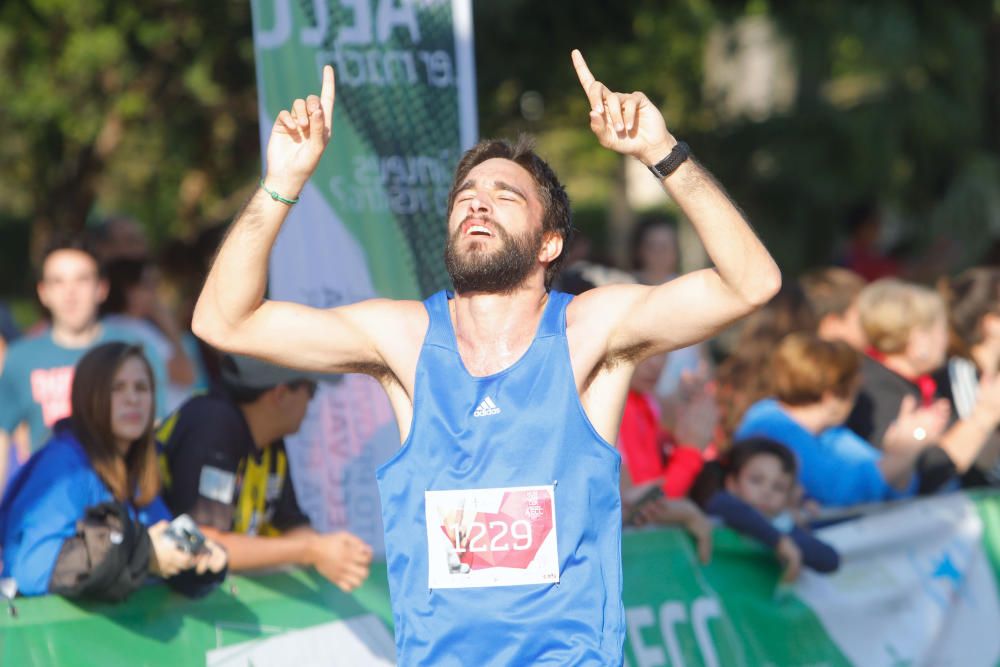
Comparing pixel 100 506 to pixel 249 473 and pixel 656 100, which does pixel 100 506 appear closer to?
pixel 249 473

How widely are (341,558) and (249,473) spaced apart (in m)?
0.49

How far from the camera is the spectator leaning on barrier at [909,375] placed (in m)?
6.69

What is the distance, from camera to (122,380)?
4.69 meters

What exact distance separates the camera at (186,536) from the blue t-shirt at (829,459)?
270cm

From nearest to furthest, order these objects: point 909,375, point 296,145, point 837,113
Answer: point 296,145
point 909,375
point 837,113

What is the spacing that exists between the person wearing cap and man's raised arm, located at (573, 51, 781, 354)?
1556 millimetres

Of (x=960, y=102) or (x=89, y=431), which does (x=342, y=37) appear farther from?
(x=960, y=102)

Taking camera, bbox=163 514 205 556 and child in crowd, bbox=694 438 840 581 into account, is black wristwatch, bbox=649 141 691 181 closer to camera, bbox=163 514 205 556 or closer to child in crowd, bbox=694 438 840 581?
camera, bbox=163 514 205 556

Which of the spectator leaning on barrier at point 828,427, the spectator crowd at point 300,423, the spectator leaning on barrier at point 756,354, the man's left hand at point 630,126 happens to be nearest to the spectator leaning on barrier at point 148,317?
the spectator crowd at point 300,423

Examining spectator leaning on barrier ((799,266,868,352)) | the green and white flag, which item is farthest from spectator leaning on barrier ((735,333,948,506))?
the green and white flag

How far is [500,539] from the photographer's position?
142 inches

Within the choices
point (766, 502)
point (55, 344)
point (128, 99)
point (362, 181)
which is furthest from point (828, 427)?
point (128, 99)

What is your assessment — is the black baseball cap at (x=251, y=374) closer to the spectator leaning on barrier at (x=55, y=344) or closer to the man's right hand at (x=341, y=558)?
the man's right hand at (x=341, y=558)

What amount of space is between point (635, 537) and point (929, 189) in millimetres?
8000
